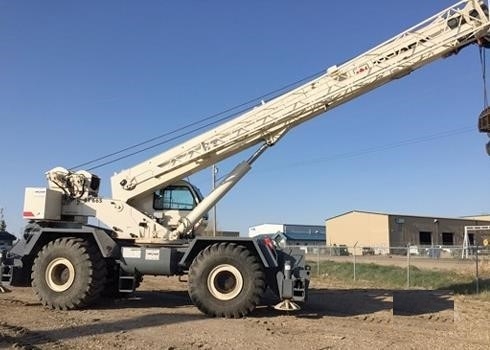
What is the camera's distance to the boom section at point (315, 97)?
1384cm

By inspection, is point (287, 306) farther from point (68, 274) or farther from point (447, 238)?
point (447, 238)

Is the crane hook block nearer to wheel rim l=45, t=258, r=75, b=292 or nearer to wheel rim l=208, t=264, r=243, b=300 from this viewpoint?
wheel rim l=208, t=264, r=243, b=300

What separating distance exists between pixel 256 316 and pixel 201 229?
10.2ft

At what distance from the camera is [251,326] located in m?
11.4

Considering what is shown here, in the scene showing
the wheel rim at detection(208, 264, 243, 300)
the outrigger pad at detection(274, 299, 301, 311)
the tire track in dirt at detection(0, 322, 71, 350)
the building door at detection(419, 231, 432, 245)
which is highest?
the building door at detection(419, 231, 432, 245)

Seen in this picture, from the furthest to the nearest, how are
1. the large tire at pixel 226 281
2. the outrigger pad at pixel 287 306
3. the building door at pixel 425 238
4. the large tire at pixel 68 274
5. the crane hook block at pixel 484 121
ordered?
the building door at pixel 425 238, the crane hook block at pixel 484 121, the large tire at pixel 68 274, the outrigger pad at pixel 287 306, the large tire at pixel 226 281

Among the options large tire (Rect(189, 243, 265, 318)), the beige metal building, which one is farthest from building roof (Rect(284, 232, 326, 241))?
large tire (Rect(189, 243, 265, 318))

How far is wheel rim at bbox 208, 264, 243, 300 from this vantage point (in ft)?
42.0

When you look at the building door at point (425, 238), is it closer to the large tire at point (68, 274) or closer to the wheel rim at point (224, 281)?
the wheel rim at point (224, 281)

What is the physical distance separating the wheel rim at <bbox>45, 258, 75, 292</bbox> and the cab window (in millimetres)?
2657

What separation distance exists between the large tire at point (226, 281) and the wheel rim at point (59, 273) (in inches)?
119

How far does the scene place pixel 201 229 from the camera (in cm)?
1505

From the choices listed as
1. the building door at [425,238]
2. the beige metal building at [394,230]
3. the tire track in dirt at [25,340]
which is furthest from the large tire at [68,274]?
the building door at [425,238]

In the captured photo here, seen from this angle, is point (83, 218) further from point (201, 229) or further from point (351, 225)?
point (351, 225)
